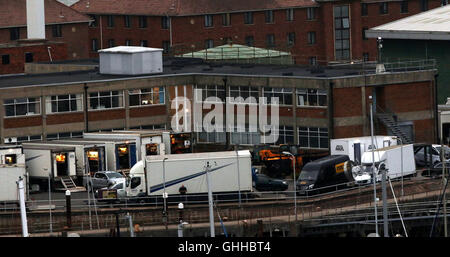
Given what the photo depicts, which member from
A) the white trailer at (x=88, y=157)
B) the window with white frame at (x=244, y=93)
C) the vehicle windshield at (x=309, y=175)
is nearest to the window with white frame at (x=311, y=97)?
the window with white frame at (x=244, y=93)

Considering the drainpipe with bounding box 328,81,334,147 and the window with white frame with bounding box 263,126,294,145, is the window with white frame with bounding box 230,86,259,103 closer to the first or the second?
the window with white frame with bounding box 263,126,294,145

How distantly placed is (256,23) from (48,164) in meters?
75.3

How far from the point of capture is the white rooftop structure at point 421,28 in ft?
305

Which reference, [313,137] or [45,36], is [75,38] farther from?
[313,137]

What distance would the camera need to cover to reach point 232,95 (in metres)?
76.9

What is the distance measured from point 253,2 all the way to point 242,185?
80114 millimetres

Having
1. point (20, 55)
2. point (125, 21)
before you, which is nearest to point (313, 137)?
point (20, 55)

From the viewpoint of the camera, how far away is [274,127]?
7419cm

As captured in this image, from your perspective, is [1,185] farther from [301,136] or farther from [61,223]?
[301,136]

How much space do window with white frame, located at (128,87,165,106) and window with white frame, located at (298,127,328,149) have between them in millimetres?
11174

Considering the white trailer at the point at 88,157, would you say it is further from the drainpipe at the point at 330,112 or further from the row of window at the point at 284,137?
the drainpipe at the point at 330,112

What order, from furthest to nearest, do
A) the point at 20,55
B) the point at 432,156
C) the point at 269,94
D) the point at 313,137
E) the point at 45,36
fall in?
1. the point at 45,36
2. the point at 20,55
3. the point at 269,94
4. the point at 313,137
5. the point at 432,156

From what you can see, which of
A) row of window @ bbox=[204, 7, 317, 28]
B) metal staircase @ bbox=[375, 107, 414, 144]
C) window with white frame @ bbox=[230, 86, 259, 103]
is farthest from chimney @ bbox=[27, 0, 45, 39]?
metal staircase @ bbox=[375, 107, 414, 144]
